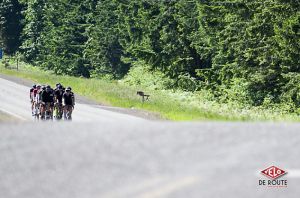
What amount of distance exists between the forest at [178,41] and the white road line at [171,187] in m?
11.7

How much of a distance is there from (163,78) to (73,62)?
6.88 metres

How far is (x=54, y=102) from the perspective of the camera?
37.8 metres

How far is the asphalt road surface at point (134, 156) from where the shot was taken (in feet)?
102

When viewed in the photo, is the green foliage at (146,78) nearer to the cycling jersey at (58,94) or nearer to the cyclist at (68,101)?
the cyclist at (68,101)

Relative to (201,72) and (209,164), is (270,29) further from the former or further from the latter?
(209,164)

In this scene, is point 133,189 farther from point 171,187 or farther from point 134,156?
point 134,156

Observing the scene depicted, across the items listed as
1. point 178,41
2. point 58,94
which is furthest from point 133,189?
point 178,41

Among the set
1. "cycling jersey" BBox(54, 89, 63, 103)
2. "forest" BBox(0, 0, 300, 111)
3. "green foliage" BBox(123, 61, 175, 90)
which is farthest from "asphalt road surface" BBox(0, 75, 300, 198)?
"green foliage" BBox(123, 61, 175, 90)

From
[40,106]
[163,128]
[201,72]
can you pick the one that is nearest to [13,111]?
[40,106]

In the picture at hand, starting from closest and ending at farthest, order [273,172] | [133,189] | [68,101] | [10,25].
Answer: [273,172]
[133,189]
[68,101]
[10,25]

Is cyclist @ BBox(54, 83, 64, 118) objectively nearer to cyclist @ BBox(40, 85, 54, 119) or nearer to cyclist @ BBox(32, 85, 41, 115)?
cyclist @ BBox(40, 85, 54, 119)

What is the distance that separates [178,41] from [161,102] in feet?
36.5

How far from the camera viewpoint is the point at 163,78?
5128 cm

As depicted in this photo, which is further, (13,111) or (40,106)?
(13,111)
